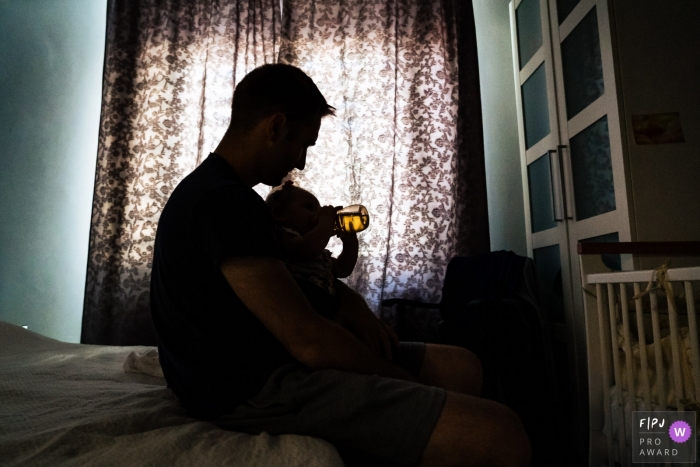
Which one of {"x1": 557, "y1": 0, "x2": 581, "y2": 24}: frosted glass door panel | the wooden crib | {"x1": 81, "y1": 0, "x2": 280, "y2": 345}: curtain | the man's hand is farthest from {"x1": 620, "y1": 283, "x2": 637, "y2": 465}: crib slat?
{"x1": 81, "y1": 0, "x2": 280, "y2": 345}: curtain

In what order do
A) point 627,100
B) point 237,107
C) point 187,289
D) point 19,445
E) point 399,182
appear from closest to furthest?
point 19,445
point 187,289
point 237,107
point 627,100
point 399,182

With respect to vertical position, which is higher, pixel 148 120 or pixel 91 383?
pixel 148 120

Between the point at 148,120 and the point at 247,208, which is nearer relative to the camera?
the point at 247,208

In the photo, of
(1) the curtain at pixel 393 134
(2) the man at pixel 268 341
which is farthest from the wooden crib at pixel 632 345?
(1) the curtain at pixel 393 134

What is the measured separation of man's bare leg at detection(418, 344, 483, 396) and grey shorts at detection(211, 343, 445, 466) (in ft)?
1.38

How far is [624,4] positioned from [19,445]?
86.1 inches

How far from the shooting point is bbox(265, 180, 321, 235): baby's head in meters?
1.40

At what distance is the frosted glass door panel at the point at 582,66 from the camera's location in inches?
71.8

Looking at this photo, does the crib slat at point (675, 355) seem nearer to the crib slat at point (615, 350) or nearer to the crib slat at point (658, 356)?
the crib slat at point (658, 356)

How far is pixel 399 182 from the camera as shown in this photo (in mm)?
2873

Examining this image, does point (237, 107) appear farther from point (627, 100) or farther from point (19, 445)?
point (627, 100)

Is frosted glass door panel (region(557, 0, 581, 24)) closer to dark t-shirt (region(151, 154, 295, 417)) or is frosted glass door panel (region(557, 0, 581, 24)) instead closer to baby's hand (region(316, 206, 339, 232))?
baby's hand (region(316, 206, 339, 232))

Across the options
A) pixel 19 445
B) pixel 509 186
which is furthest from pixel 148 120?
pixel 19 445

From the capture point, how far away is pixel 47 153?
9.67ft
